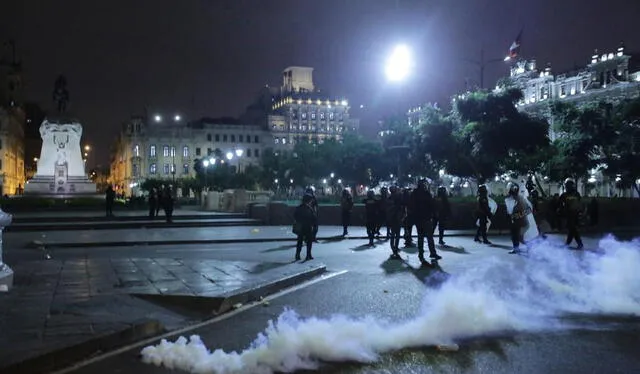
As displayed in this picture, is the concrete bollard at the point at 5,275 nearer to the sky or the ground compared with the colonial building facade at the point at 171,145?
nearer to the ground

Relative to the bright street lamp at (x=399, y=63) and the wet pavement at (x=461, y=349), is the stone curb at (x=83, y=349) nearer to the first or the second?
the wet pavement at (x=461, y=349)

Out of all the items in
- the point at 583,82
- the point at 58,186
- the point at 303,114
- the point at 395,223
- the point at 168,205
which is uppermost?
the point at 303,114

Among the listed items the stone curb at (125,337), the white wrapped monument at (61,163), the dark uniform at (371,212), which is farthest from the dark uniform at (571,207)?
the white wrapped monument at (61,163)

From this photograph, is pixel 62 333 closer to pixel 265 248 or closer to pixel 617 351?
pixel 617 351

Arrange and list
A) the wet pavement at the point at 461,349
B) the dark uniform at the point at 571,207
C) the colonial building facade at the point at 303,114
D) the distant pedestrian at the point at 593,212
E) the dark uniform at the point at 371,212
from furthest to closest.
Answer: the colonial building facade at the point at 303,114, the distant pedestrian at the point at 593,212, the dark uniform at the point at 371,212, the dark uniform at the point at 571,207, the wet pavement at the point at 461,349

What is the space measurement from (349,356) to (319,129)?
141394 millimetres

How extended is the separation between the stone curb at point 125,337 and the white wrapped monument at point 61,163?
44.9 m

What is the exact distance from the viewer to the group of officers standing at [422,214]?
1524 cm

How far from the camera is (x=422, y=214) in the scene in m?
15.2

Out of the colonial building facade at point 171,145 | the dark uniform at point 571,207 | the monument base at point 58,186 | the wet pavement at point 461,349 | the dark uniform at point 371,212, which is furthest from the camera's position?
the colonial building facade at point 171,145

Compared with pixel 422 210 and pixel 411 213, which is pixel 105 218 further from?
pixel 422 210

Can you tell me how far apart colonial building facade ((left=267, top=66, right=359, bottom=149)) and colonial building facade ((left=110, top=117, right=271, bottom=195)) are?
11.7m

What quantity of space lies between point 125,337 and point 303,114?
139519mm

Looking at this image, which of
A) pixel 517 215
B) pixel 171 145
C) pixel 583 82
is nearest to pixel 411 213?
pixel 517 215
